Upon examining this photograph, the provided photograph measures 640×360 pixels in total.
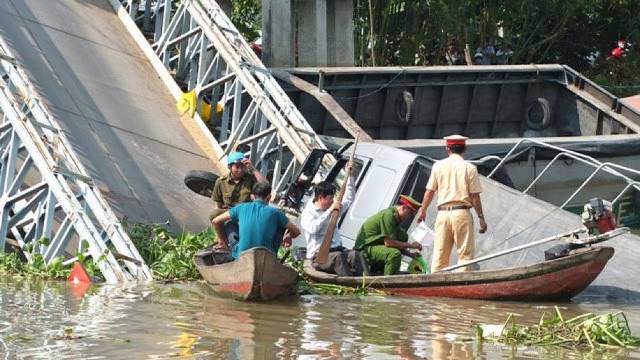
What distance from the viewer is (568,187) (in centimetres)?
2361

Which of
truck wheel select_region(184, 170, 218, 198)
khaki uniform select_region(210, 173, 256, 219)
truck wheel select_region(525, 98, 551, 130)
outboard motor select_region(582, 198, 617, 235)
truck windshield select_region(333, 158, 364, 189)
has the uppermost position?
truck wheel select_region(525, 98, 551, 130)

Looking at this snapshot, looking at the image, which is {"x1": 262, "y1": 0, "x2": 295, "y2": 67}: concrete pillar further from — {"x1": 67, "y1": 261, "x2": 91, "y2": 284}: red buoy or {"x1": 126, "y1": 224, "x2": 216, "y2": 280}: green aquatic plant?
{"x1": 67, "y1": 261, "x2": 91, "y2": 284}: red buoy

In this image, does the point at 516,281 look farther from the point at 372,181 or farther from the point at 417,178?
the point at 372,181

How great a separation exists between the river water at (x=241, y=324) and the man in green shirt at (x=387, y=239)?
0.54 meters

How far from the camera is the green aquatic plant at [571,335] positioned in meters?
11.3

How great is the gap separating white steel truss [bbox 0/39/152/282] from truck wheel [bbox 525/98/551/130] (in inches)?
574

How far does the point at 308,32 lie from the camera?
26438mm

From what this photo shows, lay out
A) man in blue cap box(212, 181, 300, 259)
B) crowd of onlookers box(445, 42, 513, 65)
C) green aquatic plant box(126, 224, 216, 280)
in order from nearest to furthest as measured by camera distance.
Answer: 1. man in blue cap box(212, 181, 300, 259)
2. green aquatic plant box(126, 224, 216, 280)
3. crowd of onlookers box(445, 42, 513, 65)

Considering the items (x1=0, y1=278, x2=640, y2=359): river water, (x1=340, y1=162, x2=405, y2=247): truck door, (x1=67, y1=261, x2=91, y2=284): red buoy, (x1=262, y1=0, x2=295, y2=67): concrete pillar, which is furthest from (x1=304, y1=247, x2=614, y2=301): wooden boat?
(x1=262, y1=0, x2=295, y2=67): concrete pillar

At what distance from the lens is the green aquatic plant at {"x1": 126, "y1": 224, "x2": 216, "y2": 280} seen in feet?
50.7

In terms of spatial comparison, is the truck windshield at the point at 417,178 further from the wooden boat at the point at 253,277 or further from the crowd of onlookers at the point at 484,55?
the crowd of onlookers at the point at 484,55

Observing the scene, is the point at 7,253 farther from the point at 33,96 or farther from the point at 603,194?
the point at 603,194

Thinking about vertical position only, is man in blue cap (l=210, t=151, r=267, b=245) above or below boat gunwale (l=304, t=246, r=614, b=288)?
above

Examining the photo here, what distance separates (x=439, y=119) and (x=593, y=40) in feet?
30.8
